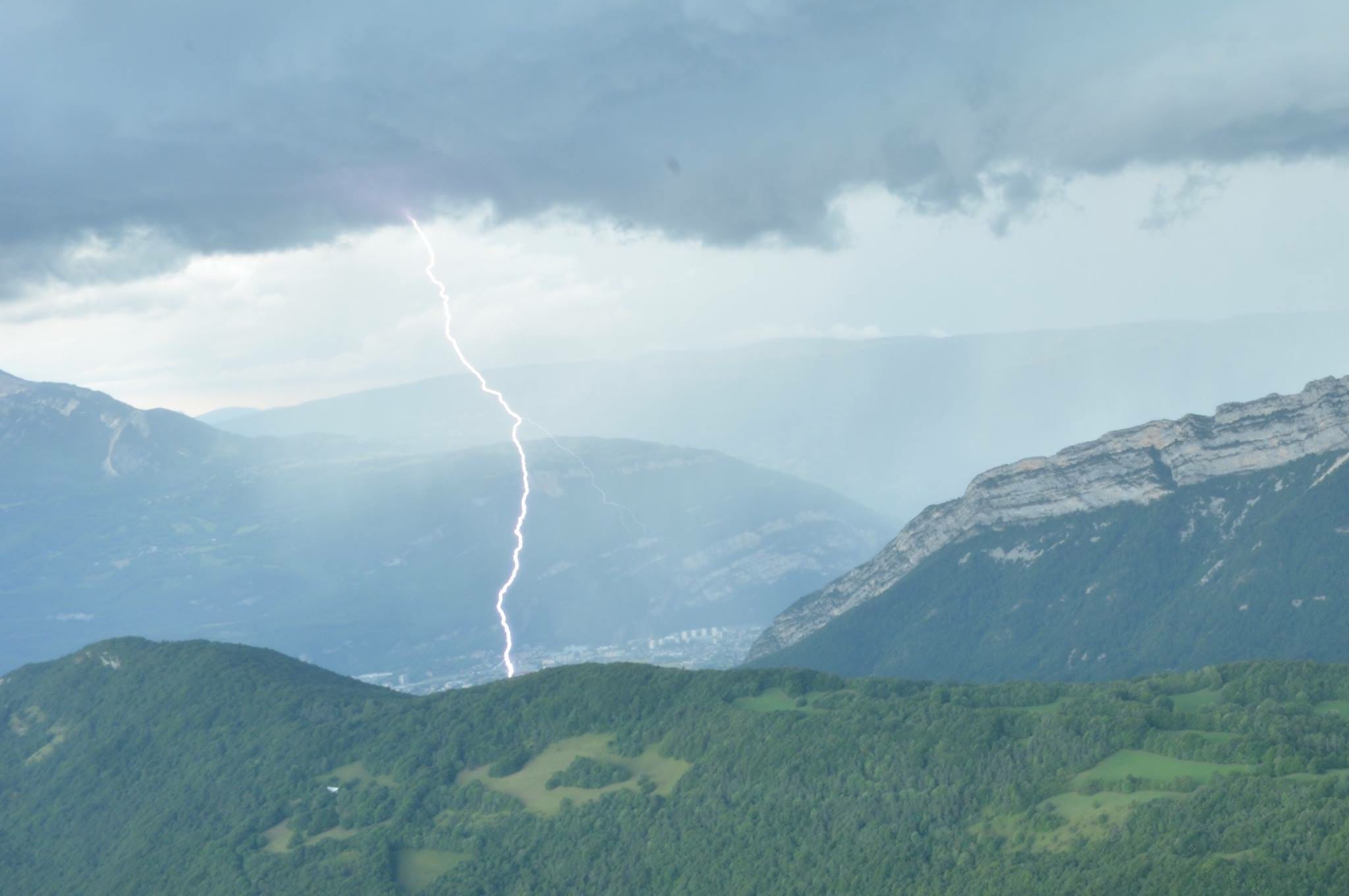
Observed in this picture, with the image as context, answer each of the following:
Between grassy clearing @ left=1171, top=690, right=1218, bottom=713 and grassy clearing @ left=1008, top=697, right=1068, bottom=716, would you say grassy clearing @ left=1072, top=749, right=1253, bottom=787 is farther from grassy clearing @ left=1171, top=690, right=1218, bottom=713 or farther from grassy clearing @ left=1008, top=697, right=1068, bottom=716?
grassy clearing @ left=1008, top=697, right=1068, bottom=716

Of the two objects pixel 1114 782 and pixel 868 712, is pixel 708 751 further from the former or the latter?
pixel 1114 782

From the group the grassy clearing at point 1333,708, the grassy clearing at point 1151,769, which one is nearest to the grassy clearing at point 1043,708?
the grassy clearing at point 1151,769

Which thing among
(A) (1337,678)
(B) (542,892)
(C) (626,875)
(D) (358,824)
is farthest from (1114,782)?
(D) (358,824)

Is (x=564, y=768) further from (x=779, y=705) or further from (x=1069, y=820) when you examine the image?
(x=1069, y=820)

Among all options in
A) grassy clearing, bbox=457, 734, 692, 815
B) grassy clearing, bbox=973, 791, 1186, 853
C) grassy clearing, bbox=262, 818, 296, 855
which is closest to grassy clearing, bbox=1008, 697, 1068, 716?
grassy clearing, bbox=973, 791, 1186, 853

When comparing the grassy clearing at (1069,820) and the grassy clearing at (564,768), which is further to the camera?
the grassy clearing at (564,768)

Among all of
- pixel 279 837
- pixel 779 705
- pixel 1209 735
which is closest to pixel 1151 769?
pixel 1209 735

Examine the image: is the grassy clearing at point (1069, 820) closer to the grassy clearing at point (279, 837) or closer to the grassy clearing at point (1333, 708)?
the grassy clearing at point (1333, 708)
